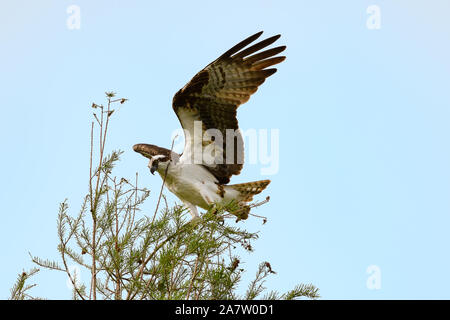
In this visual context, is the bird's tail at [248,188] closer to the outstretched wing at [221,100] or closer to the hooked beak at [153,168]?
the outstretched wing at [221,100]

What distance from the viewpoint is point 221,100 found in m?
6.92

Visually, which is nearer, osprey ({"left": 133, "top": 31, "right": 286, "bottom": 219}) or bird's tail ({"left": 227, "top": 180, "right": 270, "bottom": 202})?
osprey ({"left": 133, "top": 31, "right": 286, "bottom": 219})

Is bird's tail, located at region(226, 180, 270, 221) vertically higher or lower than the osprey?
lower

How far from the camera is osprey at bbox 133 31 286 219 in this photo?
22.2 ft

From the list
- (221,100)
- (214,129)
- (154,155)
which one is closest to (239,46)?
(221,100)

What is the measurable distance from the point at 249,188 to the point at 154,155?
3.75 feet

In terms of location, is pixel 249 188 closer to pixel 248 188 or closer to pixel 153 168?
pixel 248 188


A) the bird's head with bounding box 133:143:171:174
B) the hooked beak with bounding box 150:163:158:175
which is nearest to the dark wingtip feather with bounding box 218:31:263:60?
the bird's head with bounding box 133:143:171:174

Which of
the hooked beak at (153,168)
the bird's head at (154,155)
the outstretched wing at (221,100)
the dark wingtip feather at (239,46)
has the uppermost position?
the dark wingtip feather at (239,46)

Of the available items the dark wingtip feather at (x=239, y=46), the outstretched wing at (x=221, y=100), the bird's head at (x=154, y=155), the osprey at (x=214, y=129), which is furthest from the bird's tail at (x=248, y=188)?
the dark wingtip feather at (x=239, y=46)

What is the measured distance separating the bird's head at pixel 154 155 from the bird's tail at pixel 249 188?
830 mm

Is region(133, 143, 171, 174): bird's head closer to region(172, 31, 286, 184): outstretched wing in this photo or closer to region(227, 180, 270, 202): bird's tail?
region(172, 31, 286, 184): outstretched wing

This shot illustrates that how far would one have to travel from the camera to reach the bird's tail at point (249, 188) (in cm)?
703
